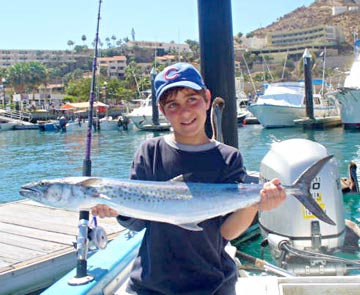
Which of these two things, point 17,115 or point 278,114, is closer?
point 278,114

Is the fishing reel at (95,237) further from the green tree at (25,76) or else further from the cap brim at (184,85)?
the green tree at (25,76)

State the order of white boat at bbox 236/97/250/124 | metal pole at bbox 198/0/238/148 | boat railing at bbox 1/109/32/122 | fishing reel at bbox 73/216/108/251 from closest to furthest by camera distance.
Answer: fishing reel at bbox 73/216/108/251, metal pole at bbox 198/0/238/148, white boat at bbox 236/97/250/124, boat railing at bbox 1/109/32/122

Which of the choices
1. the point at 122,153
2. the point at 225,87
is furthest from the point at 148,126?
the point at 225,87

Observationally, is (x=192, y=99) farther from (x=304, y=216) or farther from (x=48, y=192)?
(x=304, y=216)

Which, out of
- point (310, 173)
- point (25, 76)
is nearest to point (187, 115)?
point (310, 173)

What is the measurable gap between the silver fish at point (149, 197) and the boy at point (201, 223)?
0.07 meters

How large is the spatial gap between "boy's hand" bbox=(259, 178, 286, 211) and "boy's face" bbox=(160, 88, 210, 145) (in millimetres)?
391

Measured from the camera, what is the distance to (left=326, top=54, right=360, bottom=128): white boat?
1416 inches

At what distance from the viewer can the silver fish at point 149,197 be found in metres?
2.25

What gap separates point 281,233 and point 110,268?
2.29 meters

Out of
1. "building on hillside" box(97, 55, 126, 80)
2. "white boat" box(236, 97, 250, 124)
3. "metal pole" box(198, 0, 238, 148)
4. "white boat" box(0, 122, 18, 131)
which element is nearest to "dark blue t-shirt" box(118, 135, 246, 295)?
"metal pole" box(198, 0, 238, 148)

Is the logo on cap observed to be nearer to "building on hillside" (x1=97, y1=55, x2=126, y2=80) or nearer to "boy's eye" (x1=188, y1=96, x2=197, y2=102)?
"boy's eye" (x1=188, y1=96, x2=197, y2=102)

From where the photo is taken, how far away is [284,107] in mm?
42219

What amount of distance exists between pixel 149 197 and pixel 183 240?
0.86 ft
